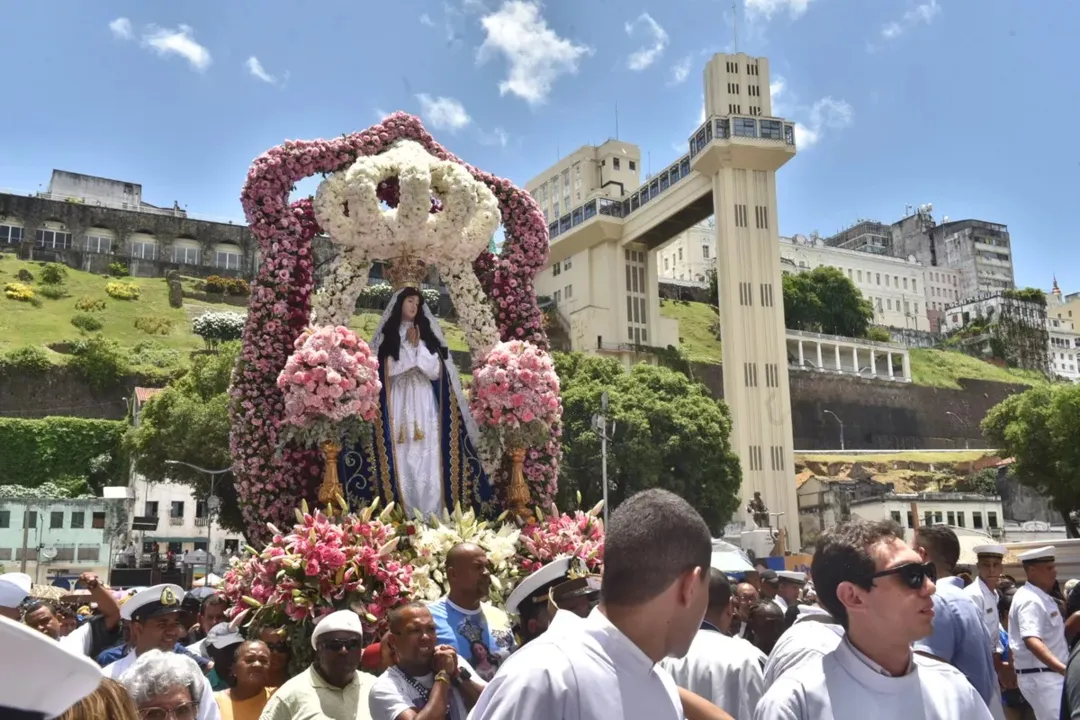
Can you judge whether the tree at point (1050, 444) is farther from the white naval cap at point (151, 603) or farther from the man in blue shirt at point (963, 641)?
the white naval cap at point (151, 603)

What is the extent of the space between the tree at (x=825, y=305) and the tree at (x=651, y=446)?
136 feet

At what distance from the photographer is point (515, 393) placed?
33.6 feet

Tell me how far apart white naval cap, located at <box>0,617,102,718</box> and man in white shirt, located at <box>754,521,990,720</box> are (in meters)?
2.24

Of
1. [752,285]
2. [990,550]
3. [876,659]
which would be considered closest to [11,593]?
[876,659]

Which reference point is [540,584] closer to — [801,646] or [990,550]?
[801,646]

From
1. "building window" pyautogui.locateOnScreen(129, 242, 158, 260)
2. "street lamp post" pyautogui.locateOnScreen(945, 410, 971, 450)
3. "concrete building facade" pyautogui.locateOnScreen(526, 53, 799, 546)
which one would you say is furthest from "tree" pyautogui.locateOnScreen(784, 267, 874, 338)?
"building window" pyautogui.locateOnScreen(129, 242, 158, 260)

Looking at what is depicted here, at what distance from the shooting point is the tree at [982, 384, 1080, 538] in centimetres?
4238

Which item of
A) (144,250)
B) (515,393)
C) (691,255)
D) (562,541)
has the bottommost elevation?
(562,541)

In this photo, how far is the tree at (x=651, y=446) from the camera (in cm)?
3725

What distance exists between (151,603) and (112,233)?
74.9 m

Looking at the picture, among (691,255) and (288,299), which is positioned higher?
(691,255)

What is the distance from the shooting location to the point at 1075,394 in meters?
43.3

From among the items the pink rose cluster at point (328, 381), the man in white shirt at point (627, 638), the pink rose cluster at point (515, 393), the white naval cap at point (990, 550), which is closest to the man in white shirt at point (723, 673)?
the man in white shirt at point (627, 638)

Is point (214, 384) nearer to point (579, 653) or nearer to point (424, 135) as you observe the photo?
point (424, 135)
